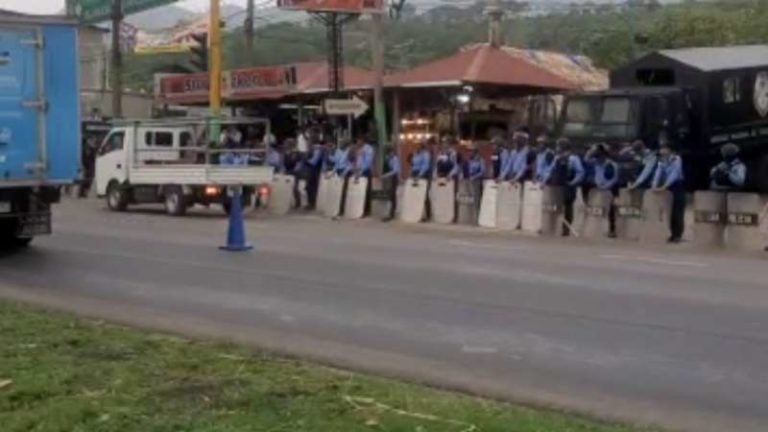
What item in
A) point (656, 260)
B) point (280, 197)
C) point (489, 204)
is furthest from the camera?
point (280, 197)

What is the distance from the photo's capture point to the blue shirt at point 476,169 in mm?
26516

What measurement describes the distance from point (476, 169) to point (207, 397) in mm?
19242

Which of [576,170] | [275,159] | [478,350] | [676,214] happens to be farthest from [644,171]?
[478,350]

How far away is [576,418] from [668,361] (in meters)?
2.50

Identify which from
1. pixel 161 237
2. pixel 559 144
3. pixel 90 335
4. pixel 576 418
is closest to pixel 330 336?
pixel 90 335

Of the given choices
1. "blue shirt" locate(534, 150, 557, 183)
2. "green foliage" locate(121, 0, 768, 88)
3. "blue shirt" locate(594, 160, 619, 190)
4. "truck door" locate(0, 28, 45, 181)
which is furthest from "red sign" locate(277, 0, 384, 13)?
"green foliage" locate(121, 0, 768, 88)

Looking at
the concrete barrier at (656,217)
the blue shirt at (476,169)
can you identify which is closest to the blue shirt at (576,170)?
the concrete barrier at (656,217)

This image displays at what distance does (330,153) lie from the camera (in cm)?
3120

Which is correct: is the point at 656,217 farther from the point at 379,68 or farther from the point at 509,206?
the point at 379,68

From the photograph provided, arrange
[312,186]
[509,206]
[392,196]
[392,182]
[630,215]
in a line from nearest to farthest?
[630,215]
[509,206]
[392,196]
[392,182]
[312,186]

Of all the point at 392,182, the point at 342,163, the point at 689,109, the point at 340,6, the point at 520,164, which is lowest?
the point at 392,182

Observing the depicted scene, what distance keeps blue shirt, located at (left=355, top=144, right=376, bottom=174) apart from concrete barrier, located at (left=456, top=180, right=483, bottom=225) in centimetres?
312

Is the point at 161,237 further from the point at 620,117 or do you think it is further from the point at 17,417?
the point at 17,417

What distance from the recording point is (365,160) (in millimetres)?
29359
